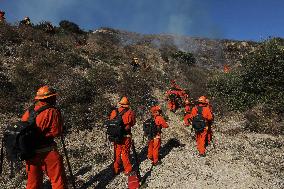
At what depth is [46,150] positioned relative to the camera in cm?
709

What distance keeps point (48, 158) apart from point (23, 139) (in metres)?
0.60

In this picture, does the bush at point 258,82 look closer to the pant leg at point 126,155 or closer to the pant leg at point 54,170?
the pant leg at point 126,155

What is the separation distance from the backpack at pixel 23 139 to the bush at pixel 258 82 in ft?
44.8

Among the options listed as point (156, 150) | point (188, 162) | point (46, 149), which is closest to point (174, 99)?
point (188, 162)

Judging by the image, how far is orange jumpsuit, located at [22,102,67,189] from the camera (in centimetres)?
700

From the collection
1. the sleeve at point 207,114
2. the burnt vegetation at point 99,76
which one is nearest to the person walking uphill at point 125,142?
the sleeve at point 207,114

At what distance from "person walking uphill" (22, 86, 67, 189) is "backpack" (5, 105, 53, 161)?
0.06m

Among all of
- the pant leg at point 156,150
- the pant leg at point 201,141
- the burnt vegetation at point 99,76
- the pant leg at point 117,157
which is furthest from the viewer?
the burnt vegetation at point 99,76

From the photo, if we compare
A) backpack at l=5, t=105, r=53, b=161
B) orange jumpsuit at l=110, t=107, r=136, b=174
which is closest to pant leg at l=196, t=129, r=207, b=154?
orange jumpsuit at l=110, t=107, r=136, b=174

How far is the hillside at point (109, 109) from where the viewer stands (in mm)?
10469

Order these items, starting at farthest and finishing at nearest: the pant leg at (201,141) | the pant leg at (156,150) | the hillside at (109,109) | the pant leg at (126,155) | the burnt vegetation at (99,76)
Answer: the burnt vegetation at (99,76), the pant leg at (201,141), the pant leg at (156,150), the hillside at (109,109), the pant leg at (126,155)

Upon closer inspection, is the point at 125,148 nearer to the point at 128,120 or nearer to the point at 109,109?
the point at 128,120

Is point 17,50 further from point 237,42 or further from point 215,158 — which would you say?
point 237,42

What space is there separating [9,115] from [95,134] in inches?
119
